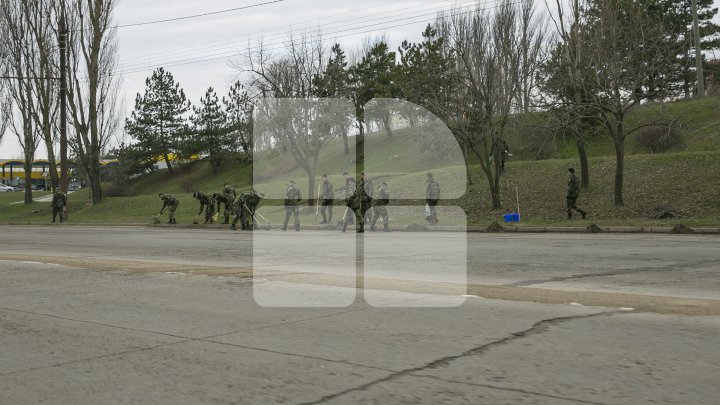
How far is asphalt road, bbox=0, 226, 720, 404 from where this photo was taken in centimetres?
465

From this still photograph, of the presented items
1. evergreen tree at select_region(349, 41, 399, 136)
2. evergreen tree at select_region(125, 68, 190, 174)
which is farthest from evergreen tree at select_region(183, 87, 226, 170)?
evergreen tree at select_region(349, 41, 399, 136)

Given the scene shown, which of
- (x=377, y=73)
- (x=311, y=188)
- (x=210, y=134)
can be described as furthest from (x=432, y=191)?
(x=210, y=134)

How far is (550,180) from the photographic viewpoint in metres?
31.4

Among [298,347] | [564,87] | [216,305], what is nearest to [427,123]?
[564,87]

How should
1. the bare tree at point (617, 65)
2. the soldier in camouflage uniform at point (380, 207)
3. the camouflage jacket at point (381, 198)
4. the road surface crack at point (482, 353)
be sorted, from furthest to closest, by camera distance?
the bare tree at point (617, 65)
the camouflage jacket at point (381, 198)
the soldier in camouflage uniform at point (380, 207)
the road surface crack at point (482, 353)

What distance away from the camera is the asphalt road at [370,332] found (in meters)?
4.65

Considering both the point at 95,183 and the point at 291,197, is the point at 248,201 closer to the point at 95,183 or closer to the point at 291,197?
the point at 291,197

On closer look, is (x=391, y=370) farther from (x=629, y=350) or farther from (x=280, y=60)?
(x=280, y=60)

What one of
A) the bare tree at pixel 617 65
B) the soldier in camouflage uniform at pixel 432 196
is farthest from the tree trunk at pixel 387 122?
the bare tree at pixel 617 65

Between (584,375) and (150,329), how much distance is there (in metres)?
4.13
